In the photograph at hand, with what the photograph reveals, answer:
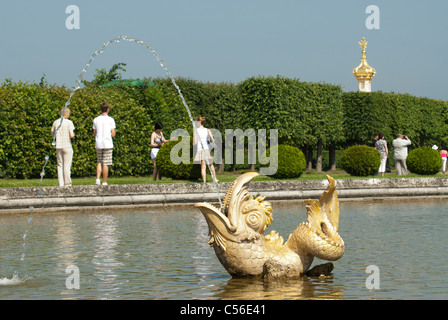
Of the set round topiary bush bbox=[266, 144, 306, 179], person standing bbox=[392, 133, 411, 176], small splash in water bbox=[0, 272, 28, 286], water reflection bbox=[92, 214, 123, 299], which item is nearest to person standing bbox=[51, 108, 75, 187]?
water reflection bbox=[92, 214, 123, 299]

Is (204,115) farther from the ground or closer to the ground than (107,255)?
farther from the ground

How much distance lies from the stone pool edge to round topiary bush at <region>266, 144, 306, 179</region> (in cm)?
386

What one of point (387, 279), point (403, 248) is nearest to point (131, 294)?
point (387, 279)

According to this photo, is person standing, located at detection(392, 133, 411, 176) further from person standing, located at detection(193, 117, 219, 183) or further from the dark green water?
the dark green water

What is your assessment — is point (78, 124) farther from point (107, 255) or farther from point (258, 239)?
point (258, 239)

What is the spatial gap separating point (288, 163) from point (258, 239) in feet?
47.0

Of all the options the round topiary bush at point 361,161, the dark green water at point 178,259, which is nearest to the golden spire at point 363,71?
Result: the round topiary bush at point 361,161

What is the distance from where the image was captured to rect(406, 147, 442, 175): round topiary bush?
24375 millimetres

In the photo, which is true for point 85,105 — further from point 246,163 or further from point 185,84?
point 246,163

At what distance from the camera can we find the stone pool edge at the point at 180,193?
1409cm

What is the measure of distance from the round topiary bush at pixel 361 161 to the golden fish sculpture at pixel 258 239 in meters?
15.4

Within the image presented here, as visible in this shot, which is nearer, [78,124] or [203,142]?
[203,142]

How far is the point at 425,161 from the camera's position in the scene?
24.4 m

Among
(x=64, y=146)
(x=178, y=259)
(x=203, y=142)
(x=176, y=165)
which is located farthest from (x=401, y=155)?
(x=178, y=259)
